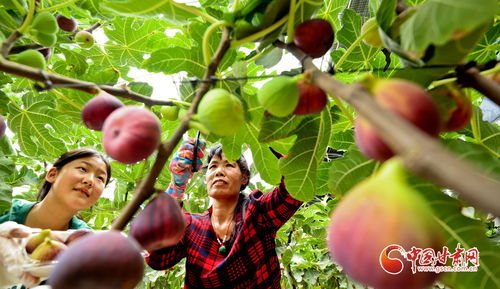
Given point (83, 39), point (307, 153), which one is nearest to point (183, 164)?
point (83, 39)

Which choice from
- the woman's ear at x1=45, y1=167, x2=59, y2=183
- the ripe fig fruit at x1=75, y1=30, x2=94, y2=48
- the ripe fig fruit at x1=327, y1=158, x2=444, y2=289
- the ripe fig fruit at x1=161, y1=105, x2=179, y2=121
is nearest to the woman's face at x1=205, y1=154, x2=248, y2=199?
the woman's ear at x1=45, y1=167, x2=59, y2=183

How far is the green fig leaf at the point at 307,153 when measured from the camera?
121 centimetres

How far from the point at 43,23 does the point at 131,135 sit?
740 mm

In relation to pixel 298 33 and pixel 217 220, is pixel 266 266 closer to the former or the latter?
pixel 217 220

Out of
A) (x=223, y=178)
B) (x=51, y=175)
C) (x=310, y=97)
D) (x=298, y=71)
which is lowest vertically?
(x=223, y=178)

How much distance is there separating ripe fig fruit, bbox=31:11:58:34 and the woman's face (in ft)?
6.04

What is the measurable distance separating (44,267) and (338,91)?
65 cm

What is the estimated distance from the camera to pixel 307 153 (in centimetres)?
122

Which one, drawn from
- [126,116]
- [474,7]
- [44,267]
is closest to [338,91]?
[474,7]

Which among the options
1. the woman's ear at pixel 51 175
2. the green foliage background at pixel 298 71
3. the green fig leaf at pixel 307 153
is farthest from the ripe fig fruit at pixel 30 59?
the woman's ear at pixel 51 175

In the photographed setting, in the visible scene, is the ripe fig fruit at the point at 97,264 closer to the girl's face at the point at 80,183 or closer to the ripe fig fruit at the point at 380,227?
the ripe fig fruit at the point at 380,227

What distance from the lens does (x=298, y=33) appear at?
2.92 feet

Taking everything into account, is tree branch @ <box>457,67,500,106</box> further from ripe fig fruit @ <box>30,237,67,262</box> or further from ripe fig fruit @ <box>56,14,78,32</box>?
ripe fig fruit @ <box>56,14,78,32</box>

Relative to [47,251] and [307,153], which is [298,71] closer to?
[307,153]
